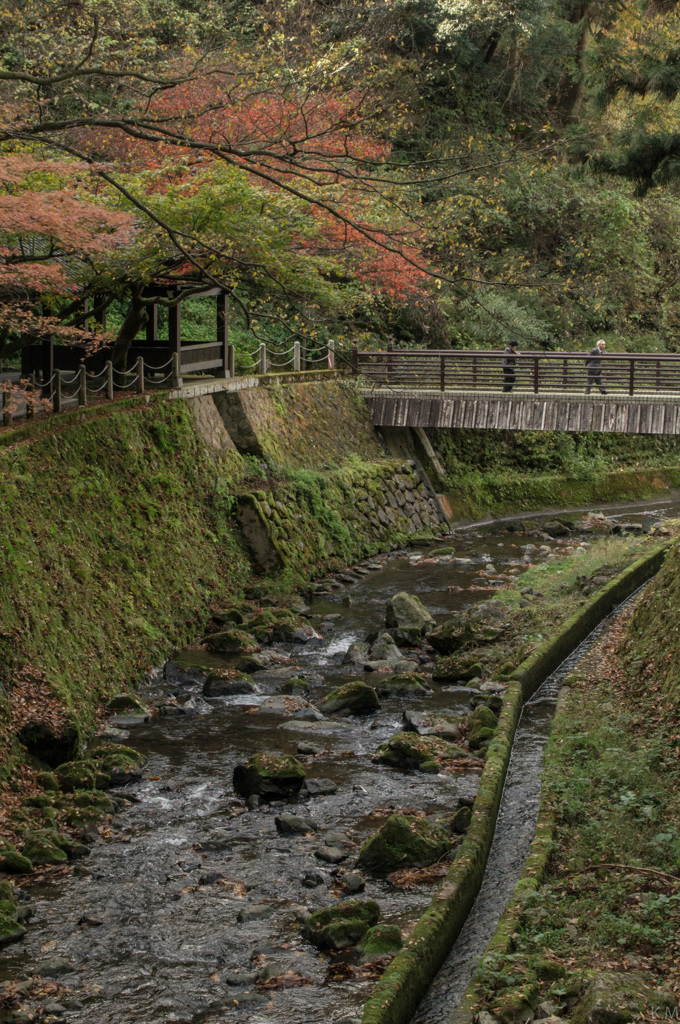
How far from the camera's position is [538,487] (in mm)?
32625

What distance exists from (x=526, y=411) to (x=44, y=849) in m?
20.7

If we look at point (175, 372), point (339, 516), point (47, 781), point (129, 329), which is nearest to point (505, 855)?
point (47, 781)

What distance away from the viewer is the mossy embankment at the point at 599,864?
295 inches

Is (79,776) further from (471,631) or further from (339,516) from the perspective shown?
(339,516)

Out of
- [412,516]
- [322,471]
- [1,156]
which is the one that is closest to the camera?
[1,156]

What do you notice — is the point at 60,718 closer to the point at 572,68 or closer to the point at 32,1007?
the point at 32,1007

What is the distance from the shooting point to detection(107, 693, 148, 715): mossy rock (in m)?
14.6

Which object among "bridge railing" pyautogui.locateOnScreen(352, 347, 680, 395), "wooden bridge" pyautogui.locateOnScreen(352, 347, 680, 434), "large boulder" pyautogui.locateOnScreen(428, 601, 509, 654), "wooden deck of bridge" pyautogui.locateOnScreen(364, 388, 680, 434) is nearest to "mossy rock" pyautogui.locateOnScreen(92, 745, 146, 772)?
"large boulder" pyautogui.locateOnScreen(428, 601, 509, 654)

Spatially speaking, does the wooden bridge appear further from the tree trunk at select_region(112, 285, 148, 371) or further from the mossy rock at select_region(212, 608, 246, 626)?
the mossy rock at select_region(212, 608, 246, 626)

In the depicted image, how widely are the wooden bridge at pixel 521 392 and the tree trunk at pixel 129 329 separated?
746 cm

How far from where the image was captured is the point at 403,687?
1580 centimetres

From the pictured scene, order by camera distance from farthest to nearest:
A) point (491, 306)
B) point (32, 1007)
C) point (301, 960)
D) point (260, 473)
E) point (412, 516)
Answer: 1. point (491, 306)
2. point (412, 516)
3. point (260, 473)
4. point (301, 960)
5. point (32, 1007)

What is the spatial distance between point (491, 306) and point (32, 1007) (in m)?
30.9

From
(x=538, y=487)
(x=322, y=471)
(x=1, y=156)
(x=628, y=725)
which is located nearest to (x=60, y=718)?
(x=628, y=725)
